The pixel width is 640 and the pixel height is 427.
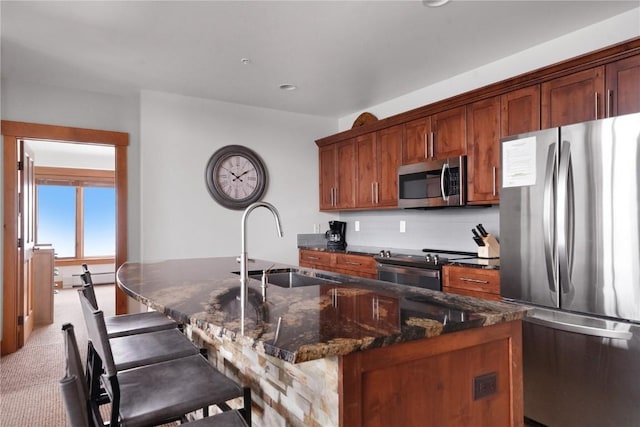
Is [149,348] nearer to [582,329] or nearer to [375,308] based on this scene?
[375,308]

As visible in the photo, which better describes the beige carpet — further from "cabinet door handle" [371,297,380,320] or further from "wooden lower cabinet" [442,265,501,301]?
"wooden lower cabinet" [442,265,501,301]

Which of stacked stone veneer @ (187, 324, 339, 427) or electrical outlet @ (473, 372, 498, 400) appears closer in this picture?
stacked stone veneer @ (187, 324, 339, 427)

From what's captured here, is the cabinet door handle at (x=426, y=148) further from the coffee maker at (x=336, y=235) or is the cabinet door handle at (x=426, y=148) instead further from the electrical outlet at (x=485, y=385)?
the electrical outlet at (x=485, y=385)

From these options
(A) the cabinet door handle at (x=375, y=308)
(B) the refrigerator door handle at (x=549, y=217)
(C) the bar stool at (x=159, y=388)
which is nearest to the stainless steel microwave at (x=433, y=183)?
(B) the refrigerator door handle at (x=549, y=217)

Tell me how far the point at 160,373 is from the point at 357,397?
88 cm

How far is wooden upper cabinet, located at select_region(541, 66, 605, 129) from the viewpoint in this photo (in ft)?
7.91

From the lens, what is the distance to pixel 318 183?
5195 millimetres

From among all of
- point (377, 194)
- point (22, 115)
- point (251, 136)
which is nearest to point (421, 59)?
point (377, 194)

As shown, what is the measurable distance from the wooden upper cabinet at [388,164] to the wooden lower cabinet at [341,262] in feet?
2.09

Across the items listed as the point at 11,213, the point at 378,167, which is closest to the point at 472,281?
the point at 378,167

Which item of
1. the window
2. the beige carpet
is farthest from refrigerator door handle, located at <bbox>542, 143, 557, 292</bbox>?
the window

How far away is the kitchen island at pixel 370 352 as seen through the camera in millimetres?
970

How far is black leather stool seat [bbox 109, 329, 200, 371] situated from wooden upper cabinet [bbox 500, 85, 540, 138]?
2.58m

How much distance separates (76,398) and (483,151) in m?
3.05
